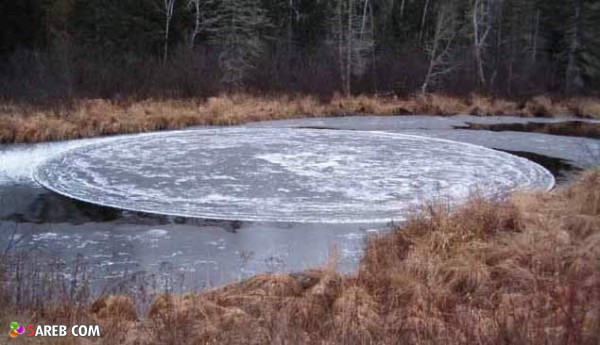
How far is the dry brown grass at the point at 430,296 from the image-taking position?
4199mm

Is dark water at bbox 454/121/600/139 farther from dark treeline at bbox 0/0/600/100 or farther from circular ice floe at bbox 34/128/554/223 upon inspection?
dark treeline at bbox 0/0/600/100

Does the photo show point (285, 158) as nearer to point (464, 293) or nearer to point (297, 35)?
point (464, 293)

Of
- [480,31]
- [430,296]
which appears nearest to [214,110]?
[430,296]

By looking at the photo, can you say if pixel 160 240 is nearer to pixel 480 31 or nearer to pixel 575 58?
pixel 575 58

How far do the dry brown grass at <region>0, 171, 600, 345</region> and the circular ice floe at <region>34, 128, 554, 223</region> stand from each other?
1756 mm

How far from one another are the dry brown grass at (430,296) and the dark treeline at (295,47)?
15.9 meters

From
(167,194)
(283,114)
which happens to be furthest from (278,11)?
(167,194)

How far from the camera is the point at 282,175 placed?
11.4m

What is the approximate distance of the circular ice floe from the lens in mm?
9305

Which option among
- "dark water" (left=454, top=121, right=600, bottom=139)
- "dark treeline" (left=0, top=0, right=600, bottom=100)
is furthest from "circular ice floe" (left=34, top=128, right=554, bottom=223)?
"dark treeline" (left=0, top=0, right=600, bottom=100)

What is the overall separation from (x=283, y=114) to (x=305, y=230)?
1305cm

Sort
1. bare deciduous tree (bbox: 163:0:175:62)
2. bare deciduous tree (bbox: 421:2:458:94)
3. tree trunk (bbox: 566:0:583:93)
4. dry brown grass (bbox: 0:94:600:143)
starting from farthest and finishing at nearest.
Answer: tree trunk (bbox: 566:0:583:93)
bare deciduous tree (bbox: 163:0:175:62)
bare deciduous tree (bbox: 421:2:458:94)
dry brown grass (bbox: 0:94:600:143)

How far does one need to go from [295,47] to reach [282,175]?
2064cm

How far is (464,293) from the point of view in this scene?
5.84m
